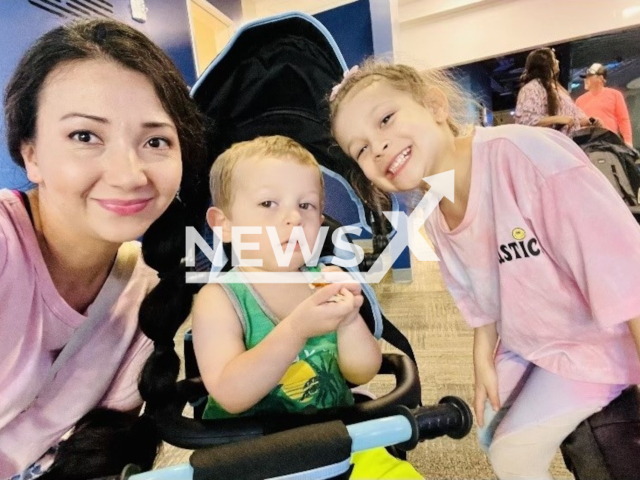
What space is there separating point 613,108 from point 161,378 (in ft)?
2.22

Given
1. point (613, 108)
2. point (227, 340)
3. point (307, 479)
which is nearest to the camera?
point (307, 479)

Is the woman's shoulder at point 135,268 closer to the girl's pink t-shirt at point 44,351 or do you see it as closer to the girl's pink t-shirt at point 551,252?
the girl's pink t-shirt at point 44,351

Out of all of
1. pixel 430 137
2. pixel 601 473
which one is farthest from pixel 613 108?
pixel 601 473

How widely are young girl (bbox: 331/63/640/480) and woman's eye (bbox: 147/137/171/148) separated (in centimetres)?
20

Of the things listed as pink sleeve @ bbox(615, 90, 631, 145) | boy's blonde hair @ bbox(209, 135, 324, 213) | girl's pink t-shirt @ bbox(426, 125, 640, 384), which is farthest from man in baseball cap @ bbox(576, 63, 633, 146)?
boy's blonde hair @ bbox(209, 135, 324, 213)

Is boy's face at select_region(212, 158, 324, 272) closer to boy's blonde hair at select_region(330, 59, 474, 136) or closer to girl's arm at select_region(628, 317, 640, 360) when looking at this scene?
boy's blonde hair at select_region(330, 59, 474, 136)

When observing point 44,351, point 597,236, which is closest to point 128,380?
point 44,351

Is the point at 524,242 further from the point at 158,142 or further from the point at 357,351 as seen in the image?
the point at 158,142

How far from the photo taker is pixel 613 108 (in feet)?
1.89

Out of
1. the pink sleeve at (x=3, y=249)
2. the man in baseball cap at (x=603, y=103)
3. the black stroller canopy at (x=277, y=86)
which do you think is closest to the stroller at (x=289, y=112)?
the black stroller canopy at (x=277, y=86)

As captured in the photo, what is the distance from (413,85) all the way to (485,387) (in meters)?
0.40

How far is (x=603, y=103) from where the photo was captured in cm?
57

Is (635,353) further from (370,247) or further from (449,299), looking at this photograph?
(370,247)

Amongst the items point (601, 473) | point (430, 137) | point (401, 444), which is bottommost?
point (601, 473)
